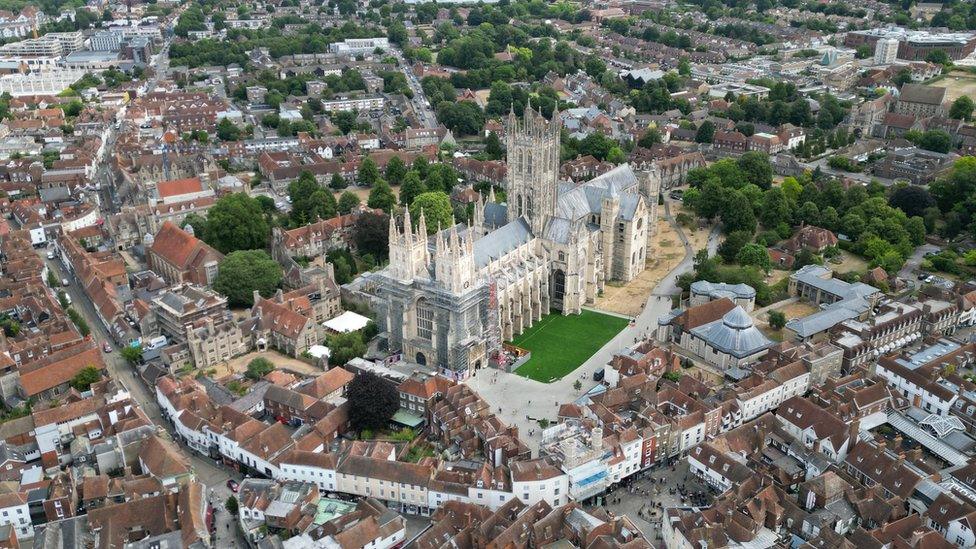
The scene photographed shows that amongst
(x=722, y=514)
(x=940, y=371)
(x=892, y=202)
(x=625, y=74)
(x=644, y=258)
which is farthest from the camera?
(x=625, y=74)

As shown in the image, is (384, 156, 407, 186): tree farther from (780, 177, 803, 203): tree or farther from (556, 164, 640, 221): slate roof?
(780, 177, 803, 203): tree

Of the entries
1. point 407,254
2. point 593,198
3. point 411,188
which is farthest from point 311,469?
point 411,188

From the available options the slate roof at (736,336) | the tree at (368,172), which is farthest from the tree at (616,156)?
the slate roof at (736,336)

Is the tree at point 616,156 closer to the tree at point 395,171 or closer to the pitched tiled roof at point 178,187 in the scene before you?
the tree at point 395,171

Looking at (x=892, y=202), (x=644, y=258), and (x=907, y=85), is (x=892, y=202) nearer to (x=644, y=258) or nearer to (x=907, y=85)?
(x=644, y=258)

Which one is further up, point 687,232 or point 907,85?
point 907,85

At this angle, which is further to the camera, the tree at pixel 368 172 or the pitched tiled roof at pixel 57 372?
the tree at pixel 368 172

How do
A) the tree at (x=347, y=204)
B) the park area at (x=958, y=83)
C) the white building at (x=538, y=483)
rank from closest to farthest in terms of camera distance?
the white building at (x=538, y=483)
the tree at (x=347, y=204)
the park area at (x=958, y=83)

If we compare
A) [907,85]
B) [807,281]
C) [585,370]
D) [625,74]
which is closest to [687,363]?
[585,370]
